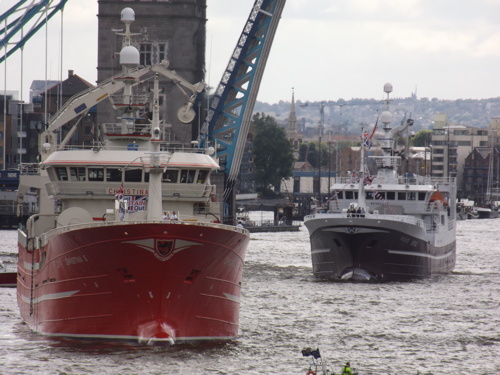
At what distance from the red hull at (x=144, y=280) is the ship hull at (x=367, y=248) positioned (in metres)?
26.2

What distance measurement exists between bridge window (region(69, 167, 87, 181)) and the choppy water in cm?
547

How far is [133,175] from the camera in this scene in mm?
40250

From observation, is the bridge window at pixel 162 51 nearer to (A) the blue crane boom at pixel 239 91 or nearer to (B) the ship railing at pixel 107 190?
(A) the blue crane boom at pixel 239 91

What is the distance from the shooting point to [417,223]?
65625mm

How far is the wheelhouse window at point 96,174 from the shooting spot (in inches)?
1577

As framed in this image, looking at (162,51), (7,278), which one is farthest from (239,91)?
(7,278)

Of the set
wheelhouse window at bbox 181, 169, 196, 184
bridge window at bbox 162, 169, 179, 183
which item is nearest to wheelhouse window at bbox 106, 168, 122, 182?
bridge window at bbox 162, 169, 179, 183

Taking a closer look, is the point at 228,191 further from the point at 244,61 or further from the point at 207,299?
the point at 207,299

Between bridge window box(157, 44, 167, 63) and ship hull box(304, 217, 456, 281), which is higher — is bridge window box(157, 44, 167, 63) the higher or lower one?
the higher one

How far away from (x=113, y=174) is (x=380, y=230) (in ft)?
85.9

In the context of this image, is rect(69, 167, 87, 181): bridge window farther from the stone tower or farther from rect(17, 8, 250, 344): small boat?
the stone tower

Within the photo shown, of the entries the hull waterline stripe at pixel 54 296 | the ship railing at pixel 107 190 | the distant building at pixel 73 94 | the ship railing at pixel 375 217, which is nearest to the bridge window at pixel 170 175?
→ the ship railing at pixel 107 190

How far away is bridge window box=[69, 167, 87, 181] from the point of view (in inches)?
1583

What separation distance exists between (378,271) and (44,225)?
26083mm
